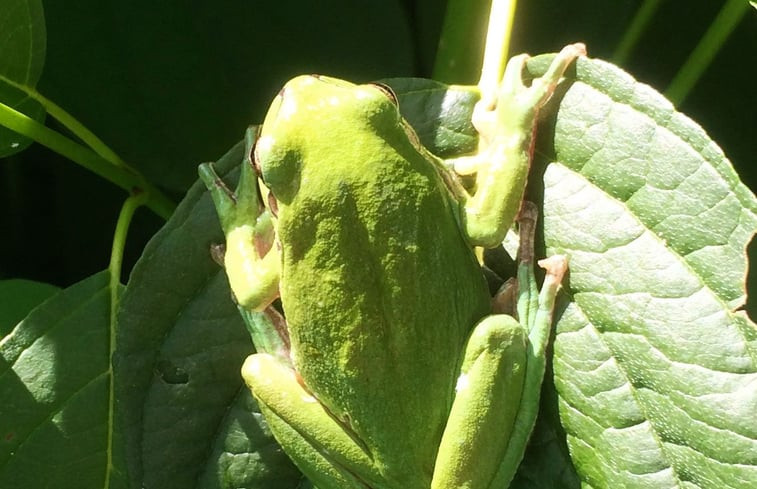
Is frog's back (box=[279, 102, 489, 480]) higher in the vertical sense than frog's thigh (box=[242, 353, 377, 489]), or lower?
higher

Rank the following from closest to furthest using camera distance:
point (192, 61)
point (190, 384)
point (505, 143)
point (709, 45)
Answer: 1. point (505, 143)
2. point (190, 384)
3. point (709, 45)
4. point (192, 61)

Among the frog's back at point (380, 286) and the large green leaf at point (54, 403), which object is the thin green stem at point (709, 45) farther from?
the large green leaf at point (54, 403)

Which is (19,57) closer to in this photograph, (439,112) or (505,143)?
(439,112)

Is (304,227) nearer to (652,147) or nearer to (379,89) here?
(379,89)

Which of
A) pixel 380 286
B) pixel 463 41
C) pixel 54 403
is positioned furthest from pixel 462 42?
pixel 54 403

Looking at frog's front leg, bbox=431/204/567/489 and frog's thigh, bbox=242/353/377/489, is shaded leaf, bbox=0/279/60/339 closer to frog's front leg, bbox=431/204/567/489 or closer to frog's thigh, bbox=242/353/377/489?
frog's thigh, bbox=242/353/377/489

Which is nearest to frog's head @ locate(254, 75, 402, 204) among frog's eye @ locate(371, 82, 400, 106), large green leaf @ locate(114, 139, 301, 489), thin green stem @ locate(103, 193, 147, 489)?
frog's eye @ locate(371, 82, 400, 106)

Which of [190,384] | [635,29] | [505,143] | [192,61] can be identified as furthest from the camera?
[192,61]
